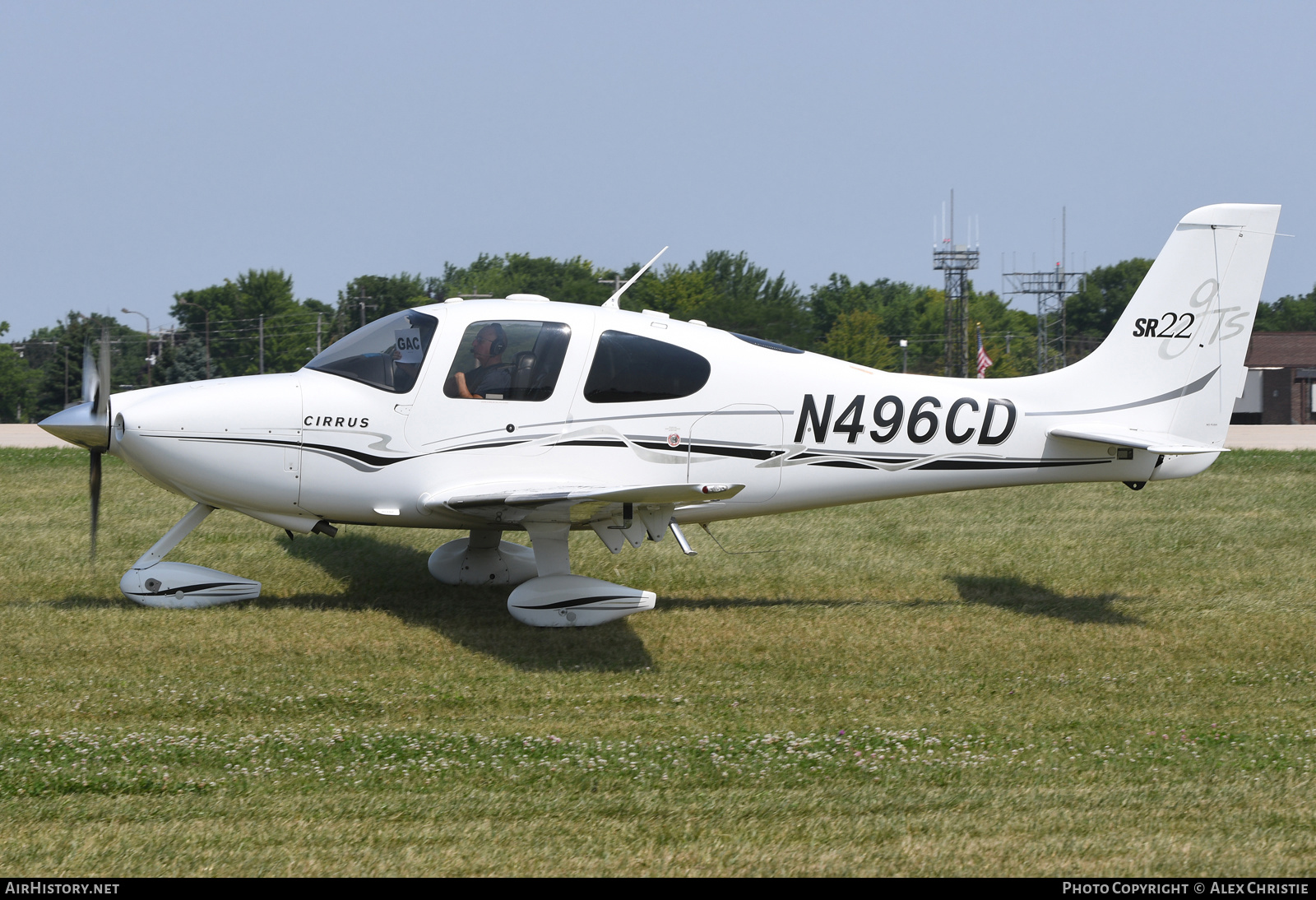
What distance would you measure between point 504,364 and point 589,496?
162 centimetres

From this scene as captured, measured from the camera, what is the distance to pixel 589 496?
7828mm

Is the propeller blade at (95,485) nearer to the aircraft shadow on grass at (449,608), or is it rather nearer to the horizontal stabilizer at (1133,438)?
the aircraft shadow on grass at (449,608)

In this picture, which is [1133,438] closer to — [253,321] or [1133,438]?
[1133,438]

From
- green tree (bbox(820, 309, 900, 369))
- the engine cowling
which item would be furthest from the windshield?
green tree (bbox(820, 309, 900, 369))

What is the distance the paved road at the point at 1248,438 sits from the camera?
25141 mm

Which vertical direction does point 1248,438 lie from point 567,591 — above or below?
above

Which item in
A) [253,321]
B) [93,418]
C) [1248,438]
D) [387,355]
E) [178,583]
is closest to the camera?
[93,418]

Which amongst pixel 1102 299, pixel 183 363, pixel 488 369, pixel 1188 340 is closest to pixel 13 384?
pixel 183 363

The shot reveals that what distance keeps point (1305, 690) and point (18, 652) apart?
857 cm

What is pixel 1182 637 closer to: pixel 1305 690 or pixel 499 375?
pixel 1305 690

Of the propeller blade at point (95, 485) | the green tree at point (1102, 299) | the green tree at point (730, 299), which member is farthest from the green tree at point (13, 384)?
the propeller blade at point (95, 485)

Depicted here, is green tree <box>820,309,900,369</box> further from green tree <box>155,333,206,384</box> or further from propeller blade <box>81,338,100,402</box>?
propeller blade <box>81,338,100,402</box>

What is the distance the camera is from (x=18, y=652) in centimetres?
770

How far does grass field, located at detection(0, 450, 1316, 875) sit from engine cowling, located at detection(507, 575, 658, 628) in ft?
0.43
